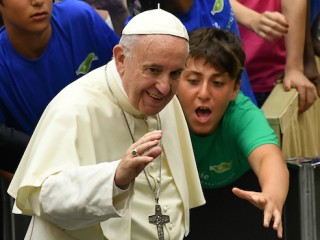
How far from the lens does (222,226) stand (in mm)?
4941

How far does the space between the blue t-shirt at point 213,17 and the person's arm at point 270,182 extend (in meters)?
0.62

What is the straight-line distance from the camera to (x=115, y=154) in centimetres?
390

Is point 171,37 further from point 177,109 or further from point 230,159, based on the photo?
point 230,159

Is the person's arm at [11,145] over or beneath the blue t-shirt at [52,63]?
beneath

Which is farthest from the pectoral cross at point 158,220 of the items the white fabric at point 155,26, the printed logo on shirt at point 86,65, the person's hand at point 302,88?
the person's hand at point 302,88

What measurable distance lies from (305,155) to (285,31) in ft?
2.17

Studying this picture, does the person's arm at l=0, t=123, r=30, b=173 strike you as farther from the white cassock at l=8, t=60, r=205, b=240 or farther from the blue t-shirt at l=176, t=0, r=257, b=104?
the blue t-shirt at l=176, t=0, r=257, b=104

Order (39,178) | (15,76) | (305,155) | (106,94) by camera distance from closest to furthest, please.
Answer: (39,178), (106,94), (15,76), (305,155)

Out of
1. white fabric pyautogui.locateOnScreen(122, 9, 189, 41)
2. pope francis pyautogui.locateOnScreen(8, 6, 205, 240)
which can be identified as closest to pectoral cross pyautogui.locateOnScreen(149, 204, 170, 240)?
pope francis pyautogui.locateOnScreen(8, 6, 205, 240)

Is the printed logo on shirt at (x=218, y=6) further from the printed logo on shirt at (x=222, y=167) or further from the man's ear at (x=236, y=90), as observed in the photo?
the printed logo on shirt at (x=222, y=167)

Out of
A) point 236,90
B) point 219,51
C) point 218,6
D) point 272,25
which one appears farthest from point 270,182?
point 218,6

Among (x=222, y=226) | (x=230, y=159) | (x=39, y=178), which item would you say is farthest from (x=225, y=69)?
(x=39, y=178)

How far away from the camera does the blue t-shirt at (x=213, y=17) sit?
5.01m

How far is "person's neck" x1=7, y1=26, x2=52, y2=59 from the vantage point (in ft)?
15.1
